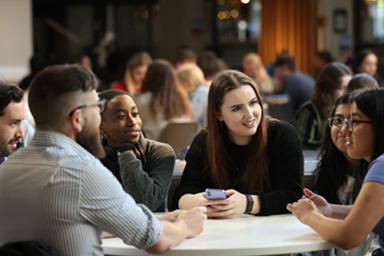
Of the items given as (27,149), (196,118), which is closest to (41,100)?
(27,149)

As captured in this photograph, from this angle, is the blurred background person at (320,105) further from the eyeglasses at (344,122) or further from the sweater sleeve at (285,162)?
the sweater sleeve at (285,162)

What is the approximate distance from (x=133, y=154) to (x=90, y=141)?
0.84 meters

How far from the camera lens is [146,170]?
142 inches

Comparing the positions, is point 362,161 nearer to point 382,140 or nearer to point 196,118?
point 382,140

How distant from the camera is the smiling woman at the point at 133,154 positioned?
3.46 m

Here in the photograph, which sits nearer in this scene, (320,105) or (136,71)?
(320,105)

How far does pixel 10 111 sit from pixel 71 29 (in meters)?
14.2

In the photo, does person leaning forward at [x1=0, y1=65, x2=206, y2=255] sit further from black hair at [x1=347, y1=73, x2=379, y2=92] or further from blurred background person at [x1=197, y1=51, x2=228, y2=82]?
blurred background person at [x1=197, y1=51, x2=228, y2=82]

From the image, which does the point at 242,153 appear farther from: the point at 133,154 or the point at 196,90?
the point at 196,90

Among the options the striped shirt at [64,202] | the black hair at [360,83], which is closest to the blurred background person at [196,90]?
the black hair at [360,83]

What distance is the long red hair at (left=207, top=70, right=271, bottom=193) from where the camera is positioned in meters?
3.63

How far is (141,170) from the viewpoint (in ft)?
11.4

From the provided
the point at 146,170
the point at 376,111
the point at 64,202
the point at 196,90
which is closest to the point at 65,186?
the point at 64,202

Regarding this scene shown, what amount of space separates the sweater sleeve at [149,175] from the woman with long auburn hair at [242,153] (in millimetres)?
114
